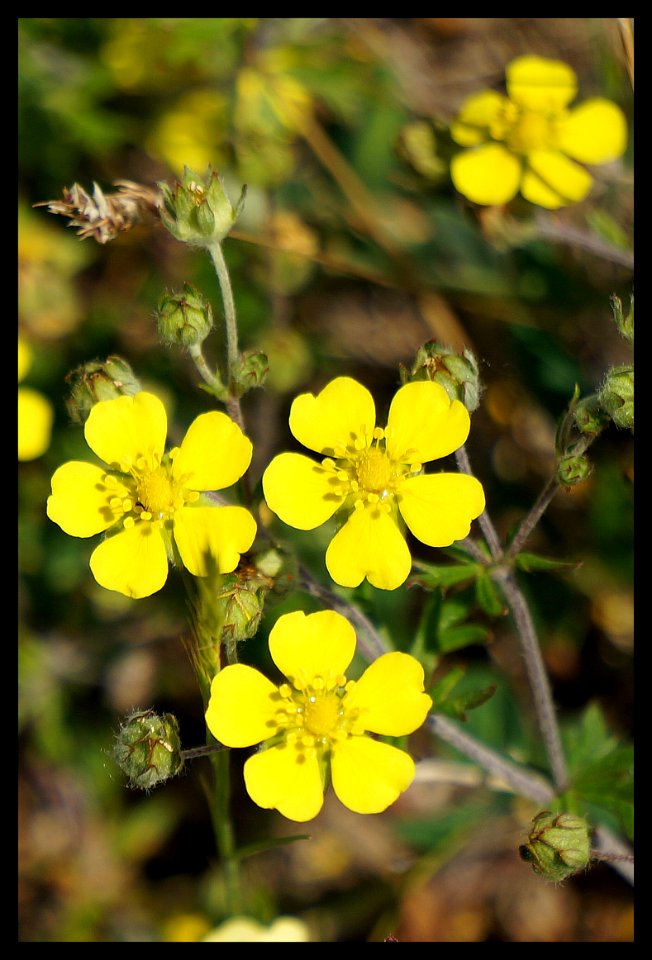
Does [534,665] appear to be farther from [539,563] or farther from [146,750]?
[146,750]

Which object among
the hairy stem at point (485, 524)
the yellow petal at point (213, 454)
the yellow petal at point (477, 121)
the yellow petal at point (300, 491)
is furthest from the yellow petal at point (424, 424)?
the yellow petal at point (477, 121)

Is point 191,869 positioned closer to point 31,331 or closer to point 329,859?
point 329,859

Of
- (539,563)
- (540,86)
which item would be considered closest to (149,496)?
(539,563)

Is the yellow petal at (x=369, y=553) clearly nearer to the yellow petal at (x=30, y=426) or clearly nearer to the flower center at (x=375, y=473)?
the flower center at (x=375, y=473)

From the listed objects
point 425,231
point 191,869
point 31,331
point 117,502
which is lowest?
point 191,869
